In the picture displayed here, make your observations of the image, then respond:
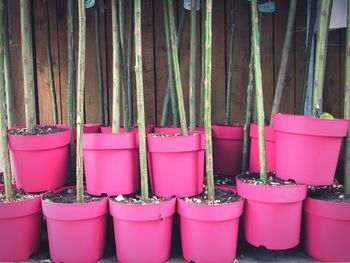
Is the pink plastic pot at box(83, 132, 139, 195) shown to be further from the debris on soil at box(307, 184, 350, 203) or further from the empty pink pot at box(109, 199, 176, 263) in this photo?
the debris on soil at box(307, 184, 350, 203)

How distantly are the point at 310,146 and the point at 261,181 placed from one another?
34 centimetres

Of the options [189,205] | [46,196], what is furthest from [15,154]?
[189,205]

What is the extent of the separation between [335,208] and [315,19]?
4.63ft

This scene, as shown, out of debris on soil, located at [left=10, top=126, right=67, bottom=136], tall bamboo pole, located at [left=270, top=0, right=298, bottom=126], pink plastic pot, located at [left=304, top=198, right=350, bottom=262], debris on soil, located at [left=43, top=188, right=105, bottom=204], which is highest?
tall bamboo pole, located at [left=270, top=0, right=298, bottom=126]

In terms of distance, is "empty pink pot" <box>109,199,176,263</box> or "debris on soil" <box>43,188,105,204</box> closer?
"empty pink pot" <box>109,199,176,263</box>

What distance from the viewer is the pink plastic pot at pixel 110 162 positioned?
2.04m

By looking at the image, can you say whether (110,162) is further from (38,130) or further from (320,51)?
(320,51)

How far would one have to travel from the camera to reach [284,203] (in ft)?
6.50

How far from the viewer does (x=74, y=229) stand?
6.46ft

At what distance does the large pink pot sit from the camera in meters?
2.10

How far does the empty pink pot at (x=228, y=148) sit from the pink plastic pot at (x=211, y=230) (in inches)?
26.4

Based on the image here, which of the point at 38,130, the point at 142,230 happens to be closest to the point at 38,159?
the point at 38,130

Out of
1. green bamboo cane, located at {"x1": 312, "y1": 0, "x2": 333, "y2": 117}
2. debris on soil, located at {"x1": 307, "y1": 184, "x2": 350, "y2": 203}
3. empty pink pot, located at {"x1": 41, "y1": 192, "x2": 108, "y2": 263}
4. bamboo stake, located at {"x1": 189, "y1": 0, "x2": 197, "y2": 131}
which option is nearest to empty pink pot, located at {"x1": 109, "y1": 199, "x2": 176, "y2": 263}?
empty pink pot, located at {"x1": 41, "y1": 192, "x2": 108, "y2": 263}

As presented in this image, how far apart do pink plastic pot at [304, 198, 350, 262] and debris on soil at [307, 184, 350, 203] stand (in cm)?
8
